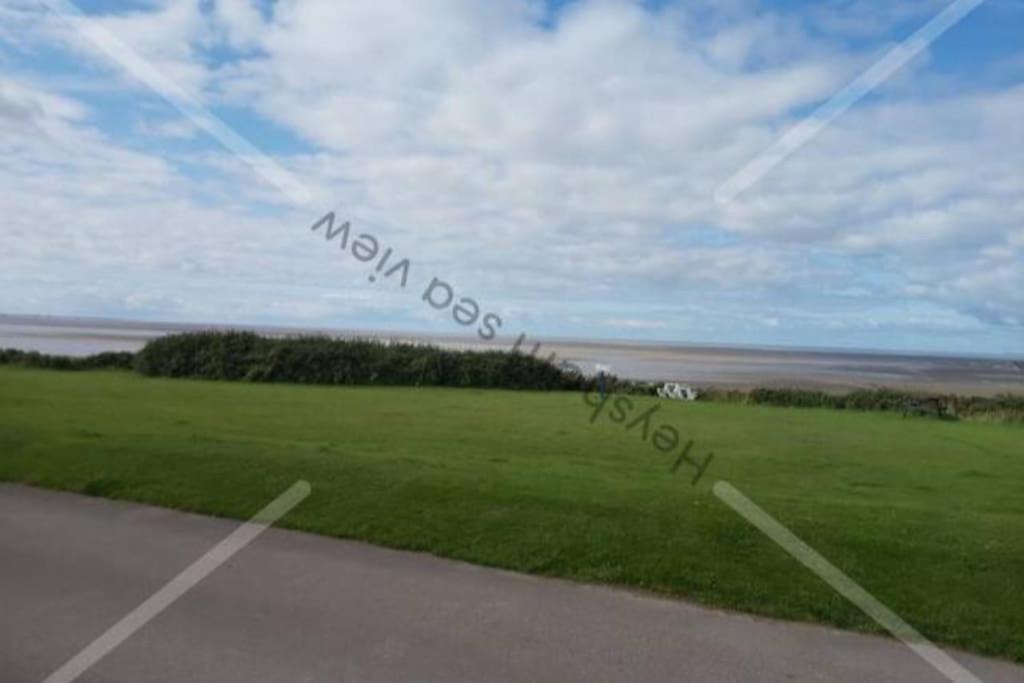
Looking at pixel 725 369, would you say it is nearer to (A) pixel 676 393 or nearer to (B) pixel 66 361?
(A) pixel 676 393

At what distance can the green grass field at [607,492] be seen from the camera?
638cm

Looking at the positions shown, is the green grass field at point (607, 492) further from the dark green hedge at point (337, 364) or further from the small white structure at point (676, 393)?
the dark green hedge at point (337, 364)

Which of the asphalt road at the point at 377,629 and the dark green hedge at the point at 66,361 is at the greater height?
the dark green hedge at the point at 66,361

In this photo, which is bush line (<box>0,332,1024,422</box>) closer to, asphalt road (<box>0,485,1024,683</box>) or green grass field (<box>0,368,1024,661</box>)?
green grass field (<box>0,368,1024,661</box>)

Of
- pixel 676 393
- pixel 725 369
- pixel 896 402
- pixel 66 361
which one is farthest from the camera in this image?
pixel 725 369

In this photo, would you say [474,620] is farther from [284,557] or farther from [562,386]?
[562,386]

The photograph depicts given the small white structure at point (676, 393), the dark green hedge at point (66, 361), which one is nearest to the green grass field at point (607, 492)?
the small white structure at point (676, 393)

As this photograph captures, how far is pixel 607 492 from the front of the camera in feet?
30.2

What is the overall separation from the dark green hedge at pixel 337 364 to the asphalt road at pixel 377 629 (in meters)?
27.6

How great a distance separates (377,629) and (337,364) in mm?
30052

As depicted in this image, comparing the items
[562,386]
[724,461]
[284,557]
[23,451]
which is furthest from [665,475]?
[562,386]

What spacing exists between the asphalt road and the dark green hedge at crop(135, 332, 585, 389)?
2755 cm

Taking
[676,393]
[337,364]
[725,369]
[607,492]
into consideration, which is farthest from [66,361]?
[725,369]

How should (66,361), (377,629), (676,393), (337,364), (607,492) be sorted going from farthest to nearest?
(66,361) < (337,364) < (676,393) < (607,492) < (377,629)
